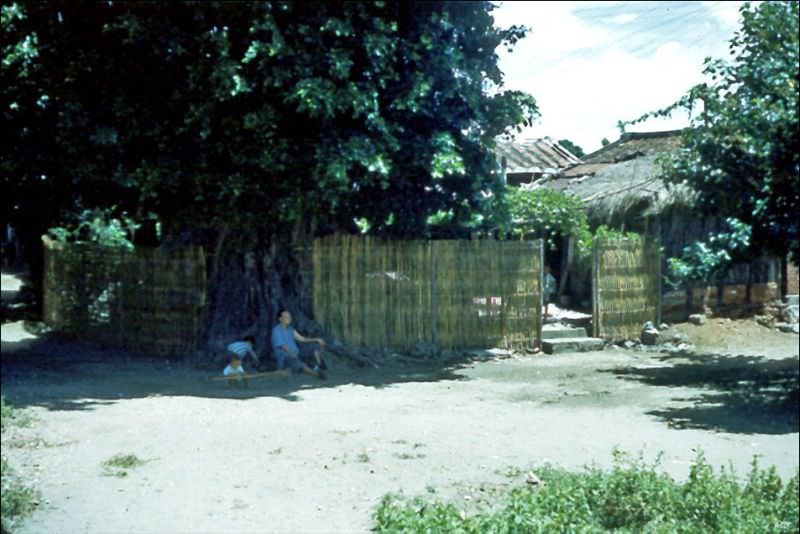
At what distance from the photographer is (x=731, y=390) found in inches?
389

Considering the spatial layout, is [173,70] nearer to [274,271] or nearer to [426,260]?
[274,271]

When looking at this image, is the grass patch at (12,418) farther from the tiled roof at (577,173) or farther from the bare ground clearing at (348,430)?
the tiled roof at (577,173)

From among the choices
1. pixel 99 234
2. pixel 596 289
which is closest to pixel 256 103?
pixel 596 289

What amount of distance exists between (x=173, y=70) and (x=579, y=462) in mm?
7058

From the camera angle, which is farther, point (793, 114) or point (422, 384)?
point (422, 384)

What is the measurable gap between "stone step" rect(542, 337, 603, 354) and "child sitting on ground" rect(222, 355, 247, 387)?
4691mm

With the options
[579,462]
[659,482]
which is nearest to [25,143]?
[579,462]

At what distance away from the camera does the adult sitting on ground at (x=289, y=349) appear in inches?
460

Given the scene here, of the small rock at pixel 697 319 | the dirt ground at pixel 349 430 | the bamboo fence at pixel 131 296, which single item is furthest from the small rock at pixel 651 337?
the bamboo fence at pixel 131 296

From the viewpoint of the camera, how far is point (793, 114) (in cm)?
770

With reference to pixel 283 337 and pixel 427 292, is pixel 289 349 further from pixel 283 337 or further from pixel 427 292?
pixel 427 292

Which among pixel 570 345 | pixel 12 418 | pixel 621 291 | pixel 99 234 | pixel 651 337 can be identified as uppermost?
pixel 99 234

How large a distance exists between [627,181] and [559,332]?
5944mm

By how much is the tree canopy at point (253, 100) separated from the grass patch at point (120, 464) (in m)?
4.72
